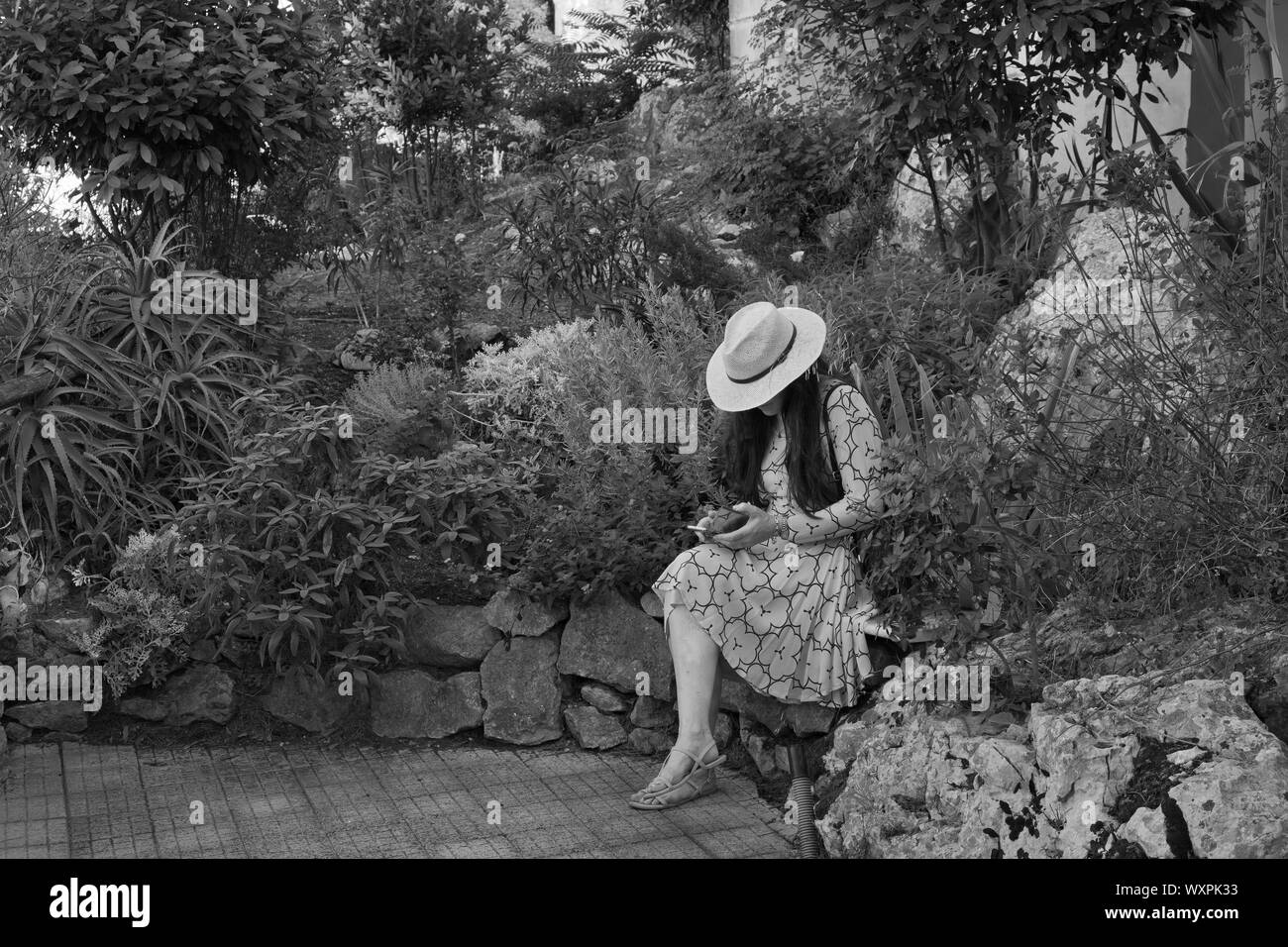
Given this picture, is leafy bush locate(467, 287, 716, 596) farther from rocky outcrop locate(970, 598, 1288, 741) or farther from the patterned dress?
rocky outcrop locate(970, 598, 1288, 741)

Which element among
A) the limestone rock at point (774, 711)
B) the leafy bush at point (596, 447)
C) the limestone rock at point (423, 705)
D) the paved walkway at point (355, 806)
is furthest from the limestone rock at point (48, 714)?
the limestone rock at point (774, 711)

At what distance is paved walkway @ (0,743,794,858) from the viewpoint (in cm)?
383

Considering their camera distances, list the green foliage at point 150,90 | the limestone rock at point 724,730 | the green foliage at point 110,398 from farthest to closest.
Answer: the green foliage at point 150,90, the green foliage at point 110,398, the limestone rock at point 724,730

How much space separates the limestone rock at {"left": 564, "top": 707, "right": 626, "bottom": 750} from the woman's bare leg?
662 mm

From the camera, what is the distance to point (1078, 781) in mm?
3027

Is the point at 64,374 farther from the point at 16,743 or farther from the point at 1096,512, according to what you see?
the point at 1096,512

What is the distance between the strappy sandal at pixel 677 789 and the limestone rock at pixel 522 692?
2.45 feet

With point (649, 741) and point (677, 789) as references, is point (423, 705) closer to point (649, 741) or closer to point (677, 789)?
point (649, 741)

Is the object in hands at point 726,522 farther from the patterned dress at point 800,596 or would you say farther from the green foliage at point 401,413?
the green foliage at point 401,413

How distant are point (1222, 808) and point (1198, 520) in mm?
940

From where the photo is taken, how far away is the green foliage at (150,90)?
5930 millimetres

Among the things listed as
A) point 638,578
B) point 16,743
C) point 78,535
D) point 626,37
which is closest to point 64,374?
point 78,535

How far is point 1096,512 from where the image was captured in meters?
3.62

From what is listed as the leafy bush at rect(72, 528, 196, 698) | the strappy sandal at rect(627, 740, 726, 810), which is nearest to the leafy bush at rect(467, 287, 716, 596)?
the strappy sandal at rect(627, 740, 726, 810)
